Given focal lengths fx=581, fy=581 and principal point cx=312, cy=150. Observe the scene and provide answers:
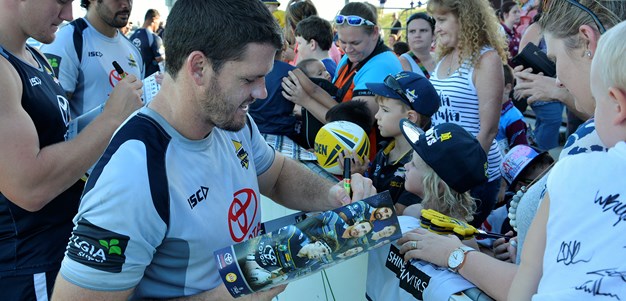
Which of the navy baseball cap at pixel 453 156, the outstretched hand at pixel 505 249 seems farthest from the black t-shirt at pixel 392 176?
the outstretched hand at pixel 505 249

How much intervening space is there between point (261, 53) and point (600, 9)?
1.17 metres

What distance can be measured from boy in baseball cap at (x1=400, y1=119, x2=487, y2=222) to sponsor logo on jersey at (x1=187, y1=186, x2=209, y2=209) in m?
1.14

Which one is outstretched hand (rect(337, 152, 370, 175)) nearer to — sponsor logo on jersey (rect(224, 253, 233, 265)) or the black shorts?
the black shorts

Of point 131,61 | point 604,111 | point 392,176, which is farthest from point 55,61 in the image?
point 604,111

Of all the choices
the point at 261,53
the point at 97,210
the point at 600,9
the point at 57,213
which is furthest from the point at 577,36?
the point at 57,213

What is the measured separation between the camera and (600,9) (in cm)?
198

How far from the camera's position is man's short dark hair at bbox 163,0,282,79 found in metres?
1.87

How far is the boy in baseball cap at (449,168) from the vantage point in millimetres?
2639

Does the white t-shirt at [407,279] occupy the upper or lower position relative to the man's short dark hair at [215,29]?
lower

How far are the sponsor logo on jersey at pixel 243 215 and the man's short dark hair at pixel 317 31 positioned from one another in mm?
3704

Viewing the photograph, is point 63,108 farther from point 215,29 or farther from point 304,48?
point 304,48

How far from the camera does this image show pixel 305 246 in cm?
182
